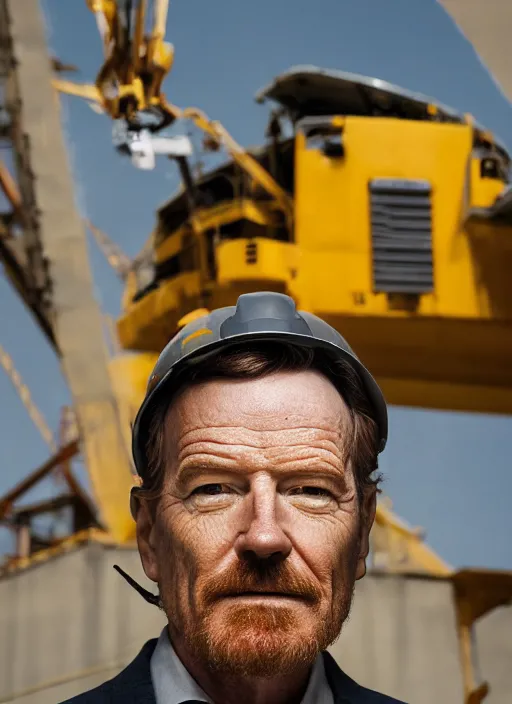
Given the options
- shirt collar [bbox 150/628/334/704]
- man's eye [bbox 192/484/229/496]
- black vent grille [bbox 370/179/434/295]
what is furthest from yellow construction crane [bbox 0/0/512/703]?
man's eye [bbox 192/484/229/496]

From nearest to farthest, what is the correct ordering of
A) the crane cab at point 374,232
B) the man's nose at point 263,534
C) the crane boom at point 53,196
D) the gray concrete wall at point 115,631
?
the man's nose at point 263,534
the gray concrete wall at point 115,631
the crane cab at point 374,232
the crane boom at point 53,196

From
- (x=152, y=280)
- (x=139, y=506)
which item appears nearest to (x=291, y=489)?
(x=139, y=506)

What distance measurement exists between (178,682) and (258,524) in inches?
13.5

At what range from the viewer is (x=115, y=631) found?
6.33 metres

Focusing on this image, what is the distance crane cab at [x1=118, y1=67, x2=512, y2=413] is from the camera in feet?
25.1

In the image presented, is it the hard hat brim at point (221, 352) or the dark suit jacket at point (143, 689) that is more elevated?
the hard hat brim at point (221, 352)

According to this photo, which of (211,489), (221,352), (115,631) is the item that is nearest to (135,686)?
(211,489)

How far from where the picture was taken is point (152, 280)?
941cm

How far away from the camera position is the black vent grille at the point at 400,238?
768 cm

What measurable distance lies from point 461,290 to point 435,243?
44 centimetres

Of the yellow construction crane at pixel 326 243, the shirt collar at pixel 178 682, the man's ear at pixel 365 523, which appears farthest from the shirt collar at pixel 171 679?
the yellow construction crane at pixel 326 243

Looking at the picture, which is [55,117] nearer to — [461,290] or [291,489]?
[461,290]

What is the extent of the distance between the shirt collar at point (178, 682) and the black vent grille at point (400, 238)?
6073 millimetres

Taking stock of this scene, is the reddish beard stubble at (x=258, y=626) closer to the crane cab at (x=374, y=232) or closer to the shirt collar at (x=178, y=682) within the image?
the shirt collar at (x=178, y=682)
